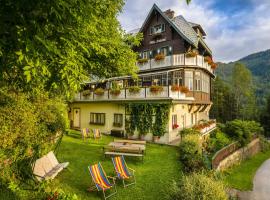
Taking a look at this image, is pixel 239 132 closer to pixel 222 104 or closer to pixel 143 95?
pixel 143 95

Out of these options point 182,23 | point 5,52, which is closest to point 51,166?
point 5,52

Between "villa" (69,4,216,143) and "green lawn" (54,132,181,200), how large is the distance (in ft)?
15.1

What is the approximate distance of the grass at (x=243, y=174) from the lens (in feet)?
52.6

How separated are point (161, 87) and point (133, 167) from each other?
28.4 ft

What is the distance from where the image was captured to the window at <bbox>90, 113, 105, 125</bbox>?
24.6 meters

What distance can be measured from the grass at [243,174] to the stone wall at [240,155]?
1.73 ft

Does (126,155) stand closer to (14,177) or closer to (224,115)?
(14,177)

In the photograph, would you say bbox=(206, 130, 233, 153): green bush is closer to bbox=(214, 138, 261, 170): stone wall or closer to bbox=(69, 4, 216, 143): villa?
bbox=(214, 138, 261, 170): stone wall

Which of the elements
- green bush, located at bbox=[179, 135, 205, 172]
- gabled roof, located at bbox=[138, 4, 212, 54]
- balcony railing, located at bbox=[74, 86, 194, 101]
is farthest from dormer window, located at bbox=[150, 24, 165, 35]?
green bush, located at bbox=[179, 135, 205, 172]

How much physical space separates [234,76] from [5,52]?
202 feet

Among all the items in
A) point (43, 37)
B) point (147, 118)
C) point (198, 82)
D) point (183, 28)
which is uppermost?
point (183, 28)

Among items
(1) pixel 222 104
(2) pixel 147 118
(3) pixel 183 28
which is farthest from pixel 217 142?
(1) pixel 222 104

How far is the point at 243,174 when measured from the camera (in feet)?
64.5

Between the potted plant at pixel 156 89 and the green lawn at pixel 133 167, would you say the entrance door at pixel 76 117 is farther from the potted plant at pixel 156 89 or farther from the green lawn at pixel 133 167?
the potted plant at pixel 156 89
